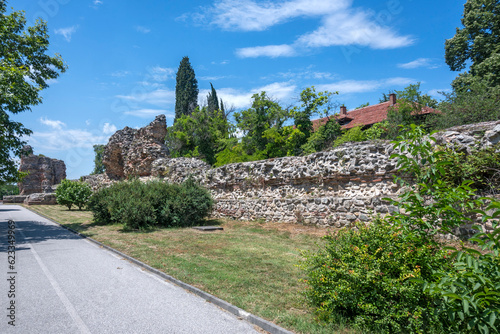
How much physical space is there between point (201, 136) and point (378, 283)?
40.6 metres

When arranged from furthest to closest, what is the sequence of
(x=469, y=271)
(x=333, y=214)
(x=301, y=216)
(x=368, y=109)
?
(x=368, y=109)
(x=301, y=216)
(x=333, y=214)
(x=469, y=271)

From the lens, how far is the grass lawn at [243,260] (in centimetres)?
471

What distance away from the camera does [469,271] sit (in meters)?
3.18

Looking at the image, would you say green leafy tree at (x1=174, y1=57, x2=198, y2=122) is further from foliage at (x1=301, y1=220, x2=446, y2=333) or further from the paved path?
foliage at (x1=301, y1=220, x2=446, y2=333)

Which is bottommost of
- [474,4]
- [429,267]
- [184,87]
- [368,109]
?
[429,267]

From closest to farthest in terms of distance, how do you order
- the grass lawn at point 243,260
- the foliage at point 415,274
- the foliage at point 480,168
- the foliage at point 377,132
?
the foliage at point 415,274
the grass lawn at point 243,260
the foliage at point 480,168
the foliage at point 377,132

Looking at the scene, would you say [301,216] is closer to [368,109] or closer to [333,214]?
[333,214]

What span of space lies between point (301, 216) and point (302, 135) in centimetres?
1911

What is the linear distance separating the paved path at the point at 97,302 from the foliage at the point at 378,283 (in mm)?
1216

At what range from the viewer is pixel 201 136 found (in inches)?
1697

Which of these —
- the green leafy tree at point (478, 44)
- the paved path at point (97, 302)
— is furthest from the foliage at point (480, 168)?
the green leafy tree at point (478, 44)

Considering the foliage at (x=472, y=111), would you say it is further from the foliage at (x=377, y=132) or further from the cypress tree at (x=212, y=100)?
the cypress tree at (x=212, y=100)

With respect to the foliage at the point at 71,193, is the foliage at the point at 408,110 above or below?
above

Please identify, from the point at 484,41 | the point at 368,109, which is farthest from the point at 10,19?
the point at 368,109
